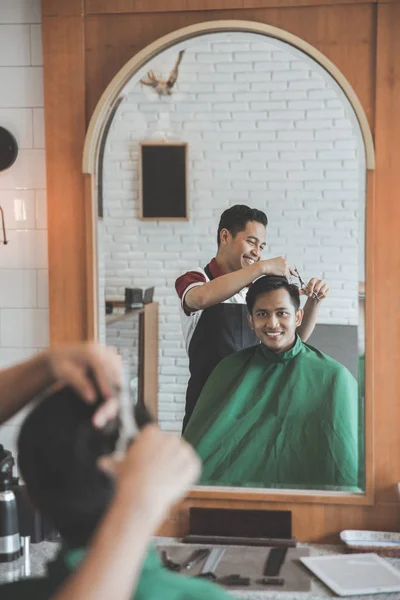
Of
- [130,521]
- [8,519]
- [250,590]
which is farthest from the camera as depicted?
[8,519]

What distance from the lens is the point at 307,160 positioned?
2459 millimetres

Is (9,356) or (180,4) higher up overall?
(180,4)

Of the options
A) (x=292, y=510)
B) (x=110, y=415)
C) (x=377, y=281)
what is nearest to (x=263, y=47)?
(x=377, y=281)

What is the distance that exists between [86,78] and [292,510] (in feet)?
5.55

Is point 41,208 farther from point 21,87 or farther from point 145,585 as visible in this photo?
point 145,585

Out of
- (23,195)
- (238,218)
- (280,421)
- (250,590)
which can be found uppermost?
(23,195)

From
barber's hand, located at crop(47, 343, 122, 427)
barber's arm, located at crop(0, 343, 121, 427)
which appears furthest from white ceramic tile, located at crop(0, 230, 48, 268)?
barber's hand, located at crop(47, 343, 122, 427)

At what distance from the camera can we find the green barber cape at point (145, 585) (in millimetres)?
917

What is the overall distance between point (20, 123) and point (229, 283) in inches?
38.2

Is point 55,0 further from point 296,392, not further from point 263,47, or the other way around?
point 296,392

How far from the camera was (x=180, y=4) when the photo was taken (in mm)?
2510

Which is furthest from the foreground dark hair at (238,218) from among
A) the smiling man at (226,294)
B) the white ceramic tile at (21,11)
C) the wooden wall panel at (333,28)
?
the white ceramic tile at (21,11)

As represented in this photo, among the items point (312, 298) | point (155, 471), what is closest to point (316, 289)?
point (312, 298)

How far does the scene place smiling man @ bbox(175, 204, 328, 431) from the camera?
250 cm
